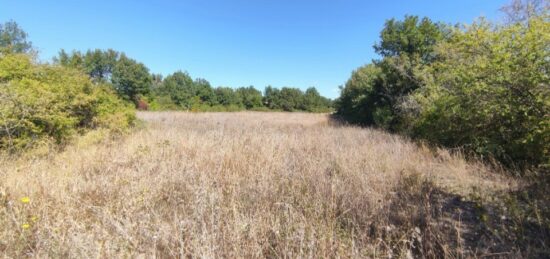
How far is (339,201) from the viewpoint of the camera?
8.64ft

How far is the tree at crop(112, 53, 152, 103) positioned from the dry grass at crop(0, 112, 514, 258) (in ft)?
98.1

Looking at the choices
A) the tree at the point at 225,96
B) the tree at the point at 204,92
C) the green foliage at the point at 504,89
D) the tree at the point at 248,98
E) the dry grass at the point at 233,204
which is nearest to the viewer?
the dry grass at the point at 233,204

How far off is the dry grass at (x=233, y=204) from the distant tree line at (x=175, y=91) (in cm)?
1977

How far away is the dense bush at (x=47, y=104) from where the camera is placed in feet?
13.7

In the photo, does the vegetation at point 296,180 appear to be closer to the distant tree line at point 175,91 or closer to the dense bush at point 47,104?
the dense bush at point 47,104

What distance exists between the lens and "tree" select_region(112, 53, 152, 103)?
2908cm

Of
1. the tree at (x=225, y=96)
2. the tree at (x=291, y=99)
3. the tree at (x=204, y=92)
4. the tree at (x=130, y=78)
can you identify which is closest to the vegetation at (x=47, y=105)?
the tree at (x=130, y=78)

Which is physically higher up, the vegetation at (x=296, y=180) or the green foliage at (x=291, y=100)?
the green foliage at (x=291, y=100)

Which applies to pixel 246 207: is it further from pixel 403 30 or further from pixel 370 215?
pixel 403 30

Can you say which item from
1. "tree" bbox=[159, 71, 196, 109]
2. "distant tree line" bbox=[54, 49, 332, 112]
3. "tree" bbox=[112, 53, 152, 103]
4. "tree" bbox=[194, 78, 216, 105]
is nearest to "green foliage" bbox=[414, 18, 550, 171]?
"distant tree line" bbox=[54, 49, 332, 112]

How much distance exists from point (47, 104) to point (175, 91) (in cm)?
3337

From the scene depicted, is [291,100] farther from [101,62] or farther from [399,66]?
[399,66]

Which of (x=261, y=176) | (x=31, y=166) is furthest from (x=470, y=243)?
(x=31, y=166)

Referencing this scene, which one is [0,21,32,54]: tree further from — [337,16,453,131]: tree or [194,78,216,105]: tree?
[337,16,453,131]: tree
